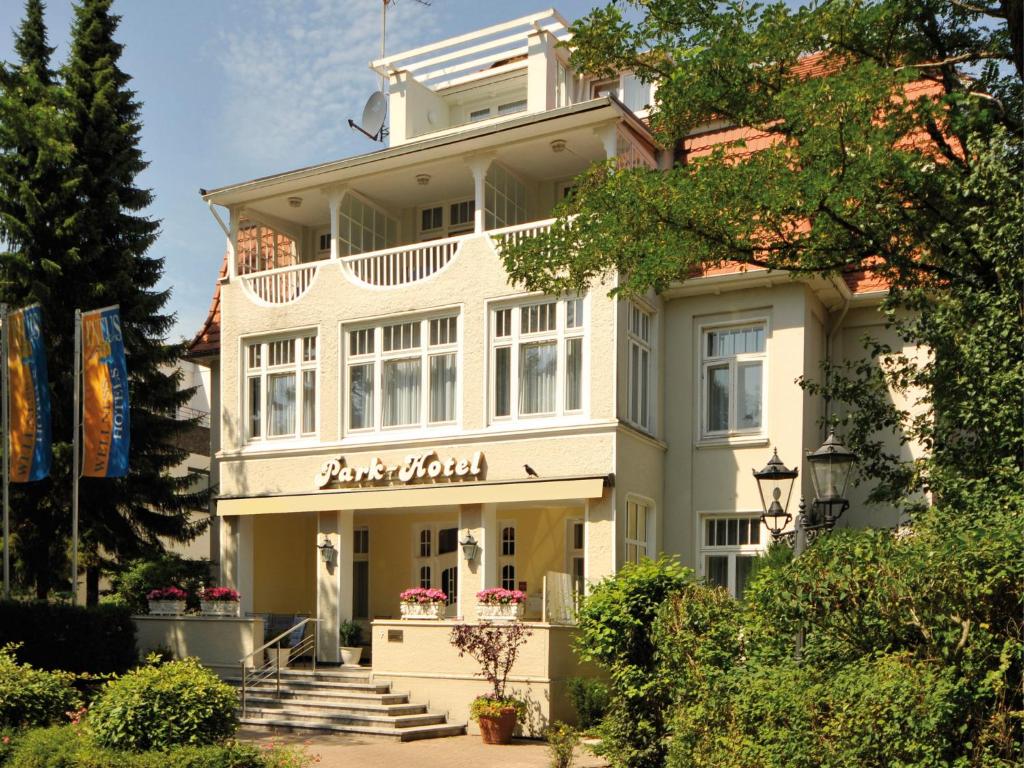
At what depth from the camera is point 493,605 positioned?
19.0m

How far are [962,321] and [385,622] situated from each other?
1095cm

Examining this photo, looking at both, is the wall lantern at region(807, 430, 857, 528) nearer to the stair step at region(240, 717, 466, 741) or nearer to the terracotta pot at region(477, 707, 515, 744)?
the terracotta pot at region(477, 707, 515, 744)

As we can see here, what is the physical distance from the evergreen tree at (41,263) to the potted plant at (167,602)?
2.07m

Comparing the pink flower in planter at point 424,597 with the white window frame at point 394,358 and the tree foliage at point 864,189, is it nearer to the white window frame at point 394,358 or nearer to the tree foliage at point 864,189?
the white window frame at point 394,358

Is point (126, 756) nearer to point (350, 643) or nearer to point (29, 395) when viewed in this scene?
point (29, 395)

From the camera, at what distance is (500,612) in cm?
1888

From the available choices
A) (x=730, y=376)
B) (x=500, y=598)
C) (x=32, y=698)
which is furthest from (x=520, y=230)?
(x=32, y=698)

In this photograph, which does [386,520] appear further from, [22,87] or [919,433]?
[919,433]

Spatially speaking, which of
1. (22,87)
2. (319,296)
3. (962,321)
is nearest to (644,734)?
(962,321)

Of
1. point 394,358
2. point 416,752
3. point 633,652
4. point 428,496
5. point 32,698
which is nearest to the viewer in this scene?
point 32,698

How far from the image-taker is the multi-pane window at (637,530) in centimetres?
2005

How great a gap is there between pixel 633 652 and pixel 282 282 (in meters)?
12.3

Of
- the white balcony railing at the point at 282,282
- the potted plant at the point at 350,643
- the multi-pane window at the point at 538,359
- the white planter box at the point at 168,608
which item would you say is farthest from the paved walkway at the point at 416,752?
the white balcony railing at the point at 282,282

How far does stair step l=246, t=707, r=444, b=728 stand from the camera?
18.3m
